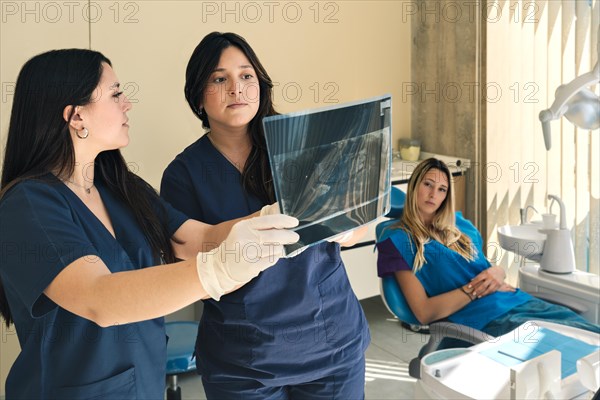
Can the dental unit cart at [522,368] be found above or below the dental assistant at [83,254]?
below

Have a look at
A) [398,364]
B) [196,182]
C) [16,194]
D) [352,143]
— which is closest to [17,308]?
[16,194]

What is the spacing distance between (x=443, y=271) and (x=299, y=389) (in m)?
1.17

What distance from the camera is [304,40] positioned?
3729 mm

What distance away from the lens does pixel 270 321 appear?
1.66 m

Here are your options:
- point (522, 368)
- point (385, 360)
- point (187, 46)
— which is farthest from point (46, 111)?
point (385, 360)

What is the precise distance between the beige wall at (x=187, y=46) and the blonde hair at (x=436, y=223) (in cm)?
109

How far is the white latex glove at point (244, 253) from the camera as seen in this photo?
123cm

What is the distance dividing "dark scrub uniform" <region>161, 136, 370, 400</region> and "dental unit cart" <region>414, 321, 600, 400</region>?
27 centimetres

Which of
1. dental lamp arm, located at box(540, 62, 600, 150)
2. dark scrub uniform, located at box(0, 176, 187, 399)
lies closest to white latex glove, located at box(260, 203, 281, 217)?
dark scrub uniform, located at box(0, 176, 187, 399)

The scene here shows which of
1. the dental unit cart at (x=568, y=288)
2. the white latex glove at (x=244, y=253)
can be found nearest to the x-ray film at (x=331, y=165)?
the white latex glove at (x=244, y=253)

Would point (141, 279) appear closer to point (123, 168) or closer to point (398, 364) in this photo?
point (123, 168)

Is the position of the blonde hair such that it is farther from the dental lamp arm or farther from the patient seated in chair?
the dental lamp arm

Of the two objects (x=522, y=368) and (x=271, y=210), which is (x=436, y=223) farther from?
(x=271, y=210)

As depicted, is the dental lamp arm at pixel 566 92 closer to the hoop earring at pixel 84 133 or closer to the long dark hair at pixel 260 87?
the long dark hair at pixel 260 87
